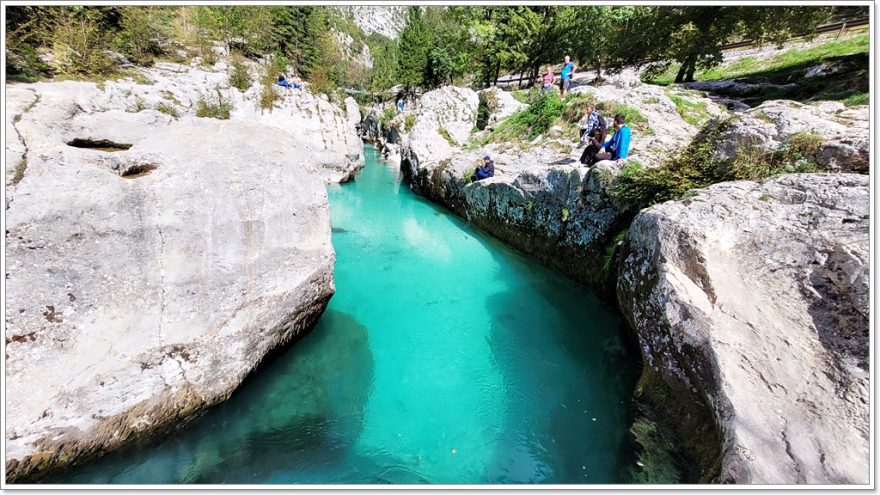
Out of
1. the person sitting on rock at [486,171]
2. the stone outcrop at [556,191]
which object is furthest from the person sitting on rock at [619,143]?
the person sitting on rock at [486,171]

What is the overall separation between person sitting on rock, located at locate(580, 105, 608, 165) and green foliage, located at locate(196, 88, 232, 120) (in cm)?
1540

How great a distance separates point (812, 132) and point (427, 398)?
8306 millimetres

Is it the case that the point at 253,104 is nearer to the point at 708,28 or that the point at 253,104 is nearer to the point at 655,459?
the point at 655,459

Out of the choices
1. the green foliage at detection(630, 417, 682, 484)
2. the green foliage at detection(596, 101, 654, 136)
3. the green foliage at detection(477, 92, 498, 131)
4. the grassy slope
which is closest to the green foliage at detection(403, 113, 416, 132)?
the green foliage at detection(477, 92, 498, 131)

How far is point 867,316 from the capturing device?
386 cm

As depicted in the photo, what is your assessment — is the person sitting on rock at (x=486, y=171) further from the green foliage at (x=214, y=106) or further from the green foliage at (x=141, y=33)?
the green foliage at (x=141, y=33)

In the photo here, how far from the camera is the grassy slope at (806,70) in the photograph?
1044cm

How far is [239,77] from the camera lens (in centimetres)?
1872

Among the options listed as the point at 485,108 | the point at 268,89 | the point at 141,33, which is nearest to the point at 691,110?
the point at 485,108

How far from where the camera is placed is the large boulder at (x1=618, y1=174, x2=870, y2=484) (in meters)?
3.25

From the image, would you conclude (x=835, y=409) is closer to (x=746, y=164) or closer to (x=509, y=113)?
(x=746, y=164)

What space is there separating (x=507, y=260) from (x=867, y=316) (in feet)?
26.7

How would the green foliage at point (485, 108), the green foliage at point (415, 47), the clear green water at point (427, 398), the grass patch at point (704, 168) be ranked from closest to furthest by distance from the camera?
the clear green water at point (427, 398), the grass patch at point (704, 168), the green foliage at point (485, 108), the green foliage at point (415, 47)

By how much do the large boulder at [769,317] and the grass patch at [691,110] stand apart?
866cm
